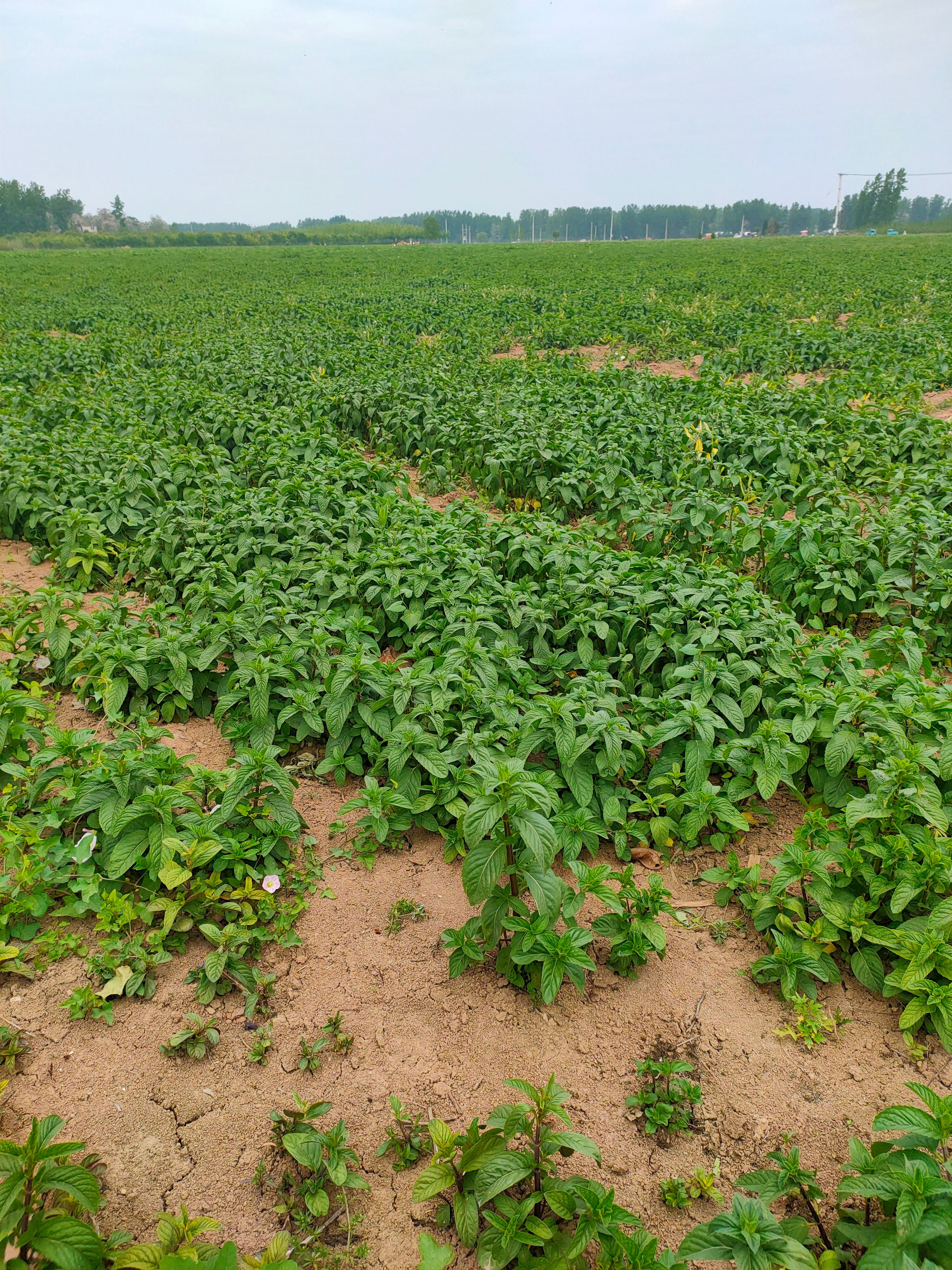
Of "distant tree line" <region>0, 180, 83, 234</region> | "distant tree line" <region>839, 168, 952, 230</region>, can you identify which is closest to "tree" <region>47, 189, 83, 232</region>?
"distant tree line" <region>0, 180, 83, 234</region>

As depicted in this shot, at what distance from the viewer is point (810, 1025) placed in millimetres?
2613

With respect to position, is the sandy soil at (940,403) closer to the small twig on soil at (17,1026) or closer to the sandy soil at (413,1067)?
the sandy soil at (413,1067)

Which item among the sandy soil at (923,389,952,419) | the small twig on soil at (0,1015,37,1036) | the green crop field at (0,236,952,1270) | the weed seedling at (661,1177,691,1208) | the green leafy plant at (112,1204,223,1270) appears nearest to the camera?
the green leafy plant at (112,1204,223,1270)

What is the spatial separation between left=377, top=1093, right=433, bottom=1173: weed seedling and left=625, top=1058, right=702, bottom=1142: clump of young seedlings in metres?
0.73

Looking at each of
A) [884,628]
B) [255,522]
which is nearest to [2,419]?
[255,522]

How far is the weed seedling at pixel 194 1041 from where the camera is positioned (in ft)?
8.30

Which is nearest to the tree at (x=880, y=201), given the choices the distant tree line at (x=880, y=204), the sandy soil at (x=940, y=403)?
the distant tree line at (x=880, y=204)

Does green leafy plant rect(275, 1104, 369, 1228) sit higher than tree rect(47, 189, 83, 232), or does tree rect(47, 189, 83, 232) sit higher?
tree rect(47, 189, 83, 232)

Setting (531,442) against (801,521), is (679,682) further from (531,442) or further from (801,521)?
(531,442)

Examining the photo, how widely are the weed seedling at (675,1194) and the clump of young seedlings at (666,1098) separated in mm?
146

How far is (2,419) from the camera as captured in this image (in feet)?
28.6

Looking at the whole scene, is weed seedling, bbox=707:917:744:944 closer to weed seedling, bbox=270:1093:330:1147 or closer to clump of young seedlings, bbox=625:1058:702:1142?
clump of young seedlings, bbox=625:1058:702:1142

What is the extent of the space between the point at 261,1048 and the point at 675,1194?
4.96 ft

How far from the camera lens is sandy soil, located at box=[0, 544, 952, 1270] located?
7.19ft
